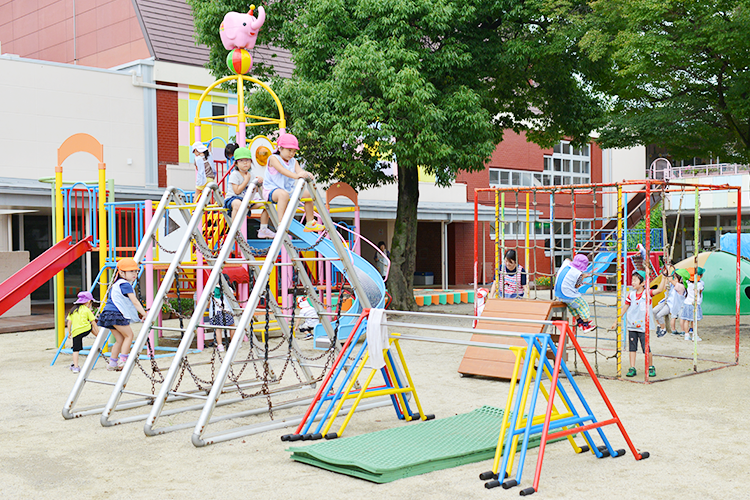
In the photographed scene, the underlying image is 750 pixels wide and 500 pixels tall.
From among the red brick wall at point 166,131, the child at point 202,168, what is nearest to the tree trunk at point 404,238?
the red brick wall at point 166,131

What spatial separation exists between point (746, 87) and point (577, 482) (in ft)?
36.2

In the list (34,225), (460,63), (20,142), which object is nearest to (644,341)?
Answer: (460,63)

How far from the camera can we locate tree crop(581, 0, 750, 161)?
43.4 feet

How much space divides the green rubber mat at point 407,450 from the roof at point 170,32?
16.3 metres

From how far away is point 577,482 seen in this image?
541cm

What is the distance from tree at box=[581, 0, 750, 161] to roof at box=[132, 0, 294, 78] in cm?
969

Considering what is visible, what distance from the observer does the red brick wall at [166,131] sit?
21.1 m

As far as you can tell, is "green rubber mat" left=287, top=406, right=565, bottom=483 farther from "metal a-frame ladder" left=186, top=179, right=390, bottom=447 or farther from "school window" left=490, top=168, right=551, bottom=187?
"school window" left=490, top=168, right=551, bottom=187

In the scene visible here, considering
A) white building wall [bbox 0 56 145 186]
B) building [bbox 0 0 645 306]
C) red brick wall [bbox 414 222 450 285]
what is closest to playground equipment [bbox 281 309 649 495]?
building [bbox 0 0 645 306]

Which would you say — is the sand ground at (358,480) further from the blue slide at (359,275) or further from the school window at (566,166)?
the school window at (566,166)

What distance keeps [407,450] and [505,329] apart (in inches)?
145

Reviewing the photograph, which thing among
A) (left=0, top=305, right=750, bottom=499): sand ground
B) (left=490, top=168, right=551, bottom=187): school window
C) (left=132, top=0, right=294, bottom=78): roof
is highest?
(left=132, top=0, right=294, bottom=78): roof

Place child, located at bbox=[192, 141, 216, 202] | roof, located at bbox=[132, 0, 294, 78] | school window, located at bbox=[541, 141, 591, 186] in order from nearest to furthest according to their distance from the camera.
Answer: child, located at bbox=[192, 141, 216, 202] < roof, located at bbox=[132, 0, 294, 78] < school window, located at bbox=[541, 141, 591, 186]

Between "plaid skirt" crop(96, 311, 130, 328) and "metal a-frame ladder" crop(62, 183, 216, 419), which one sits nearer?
"metal a-frame ladder" crop(62, 183, 216, 419)
